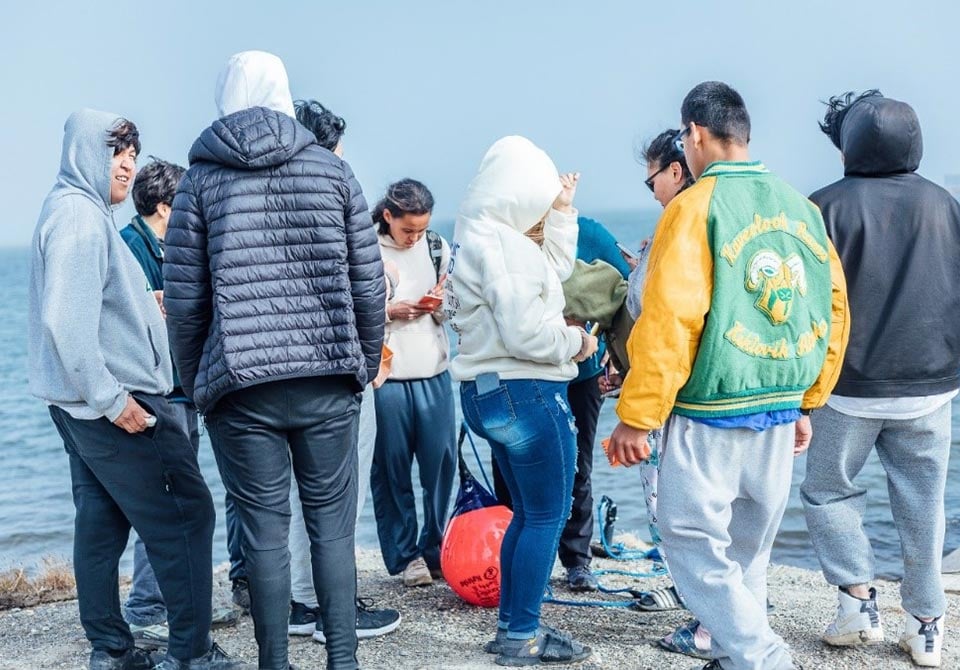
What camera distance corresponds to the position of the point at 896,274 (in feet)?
14.3

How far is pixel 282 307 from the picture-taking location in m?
3.62

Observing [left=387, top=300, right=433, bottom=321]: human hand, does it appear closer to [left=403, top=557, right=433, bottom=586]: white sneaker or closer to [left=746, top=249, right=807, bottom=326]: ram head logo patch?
[left=403, top=557, right=433, bottom=586]: white sneaker

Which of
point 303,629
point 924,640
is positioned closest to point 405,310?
point 303,629

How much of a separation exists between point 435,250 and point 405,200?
352 mm

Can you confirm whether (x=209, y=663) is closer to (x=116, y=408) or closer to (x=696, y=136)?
(x=116, y=408)

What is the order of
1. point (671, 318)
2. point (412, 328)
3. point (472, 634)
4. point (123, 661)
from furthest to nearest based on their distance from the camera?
point (412, 328) → point (472, 634) → point (123, 661) → point (671, 318)

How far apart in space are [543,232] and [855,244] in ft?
3.98

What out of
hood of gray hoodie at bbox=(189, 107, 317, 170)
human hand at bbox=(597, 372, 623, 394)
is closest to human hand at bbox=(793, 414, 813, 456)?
human hand at bbox=(597, 372, 623, 394)

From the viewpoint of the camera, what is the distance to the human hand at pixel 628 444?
3.66m

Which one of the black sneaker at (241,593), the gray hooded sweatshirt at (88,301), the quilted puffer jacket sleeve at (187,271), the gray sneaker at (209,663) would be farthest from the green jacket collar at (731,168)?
the black sneaker at (241,593)

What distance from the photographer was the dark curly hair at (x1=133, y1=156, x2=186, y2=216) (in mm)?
5133

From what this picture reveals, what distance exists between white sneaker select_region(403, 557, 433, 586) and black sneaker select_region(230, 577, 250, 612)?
77 cm

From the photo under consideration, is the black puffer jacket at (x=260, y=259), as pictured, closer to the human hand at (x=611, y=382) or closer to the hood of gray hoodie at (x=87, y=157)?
the hood of gray hoodie at (x=87, y=157)

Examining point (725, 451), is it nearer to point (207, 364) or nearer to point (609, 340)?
point (609, 340)
